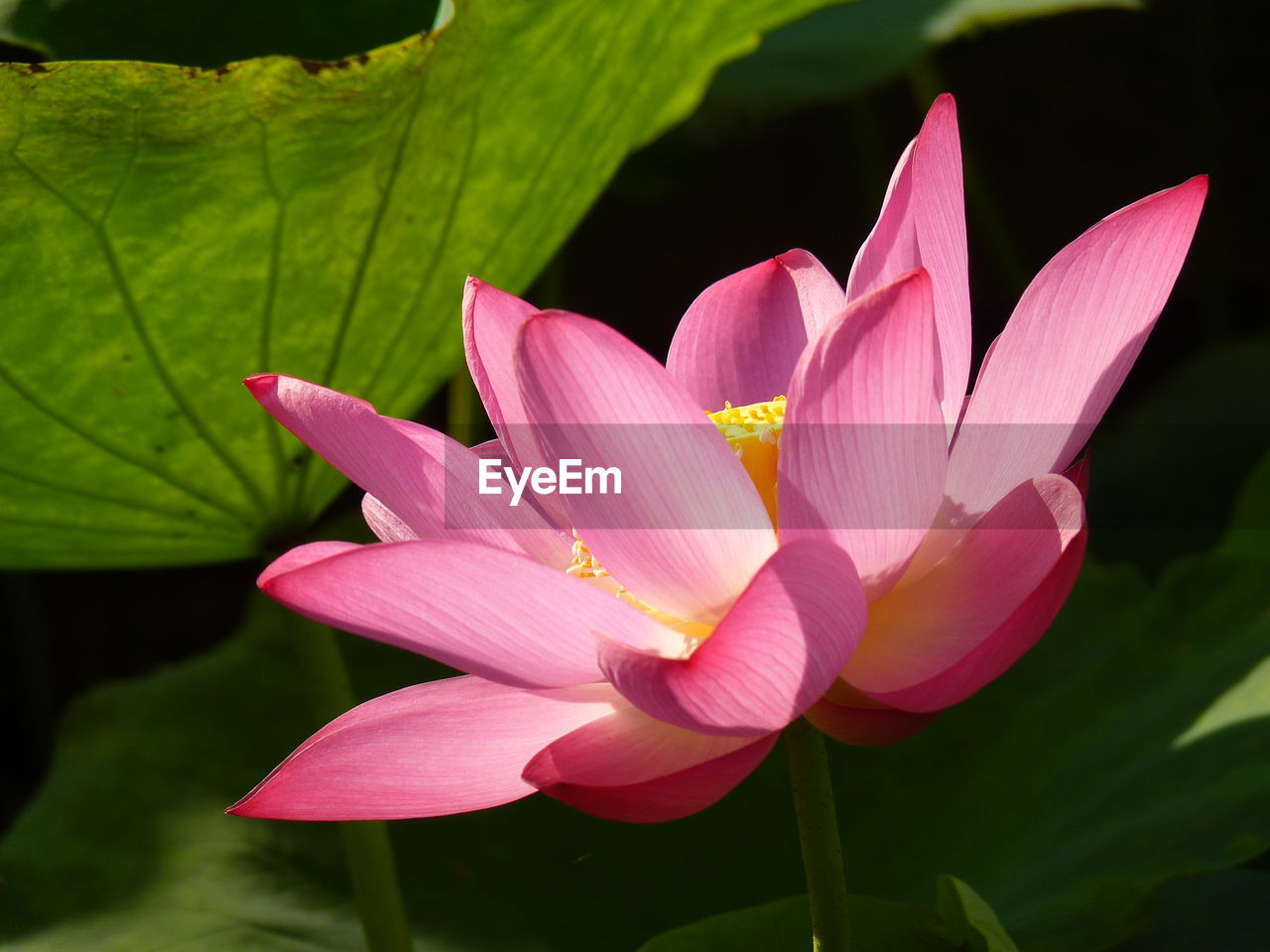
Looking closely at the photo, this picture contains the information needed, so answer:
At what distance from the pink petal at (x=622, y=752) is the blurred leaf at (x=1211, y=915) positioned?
0.38 metres

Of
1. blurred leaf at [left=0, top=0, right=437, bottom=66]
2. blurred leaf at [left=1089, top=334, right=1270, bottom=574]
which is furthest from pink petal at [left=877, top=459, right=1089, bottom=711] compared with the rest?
blurred leaf at [left=1089, top=334, right=1270, bottom=574]

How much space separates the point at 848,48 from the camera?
1438 mm

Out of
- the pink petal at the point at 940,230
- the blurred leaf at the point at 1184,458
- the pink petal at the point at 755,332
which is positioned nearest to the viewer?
the pink petal at the point at 940,230

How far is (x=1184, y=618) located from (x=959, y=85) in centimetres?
127

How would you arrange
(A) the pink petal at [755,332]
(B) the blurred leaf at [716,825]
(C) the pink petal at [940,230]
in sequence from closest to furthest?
(C) the pink petal at [940,230]
(A) the pink petal at [755,332]
(B) the blurred leaf at [716,825]

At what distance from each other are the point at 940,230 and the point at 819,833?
0.21 metres

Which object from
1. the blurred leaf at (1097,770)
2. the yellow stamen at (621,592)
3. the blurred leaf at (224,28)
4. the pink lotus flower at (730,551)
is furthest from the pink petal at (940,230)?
the blurred leaf at (224,28)

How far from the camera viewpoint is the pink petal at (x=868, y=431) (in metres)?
0.34

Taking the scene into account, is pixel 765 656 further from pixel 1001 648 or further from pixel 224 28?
pixel 224 28

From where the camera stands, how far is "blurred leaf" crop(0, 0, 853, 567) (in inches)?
19.7

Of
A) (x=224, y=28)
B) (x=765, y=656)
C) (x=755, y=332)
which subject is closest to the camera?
(x=765, y=656)

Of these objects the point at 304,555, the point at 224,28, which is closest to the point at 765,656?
the point at 304,555

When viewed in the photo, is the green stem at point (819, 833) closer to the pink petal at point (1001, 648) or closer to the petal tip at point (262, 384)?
the pink petal at point (1001, 648)

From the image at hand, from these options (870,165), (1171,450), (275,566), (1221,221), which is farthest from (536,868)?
(1221,221)
